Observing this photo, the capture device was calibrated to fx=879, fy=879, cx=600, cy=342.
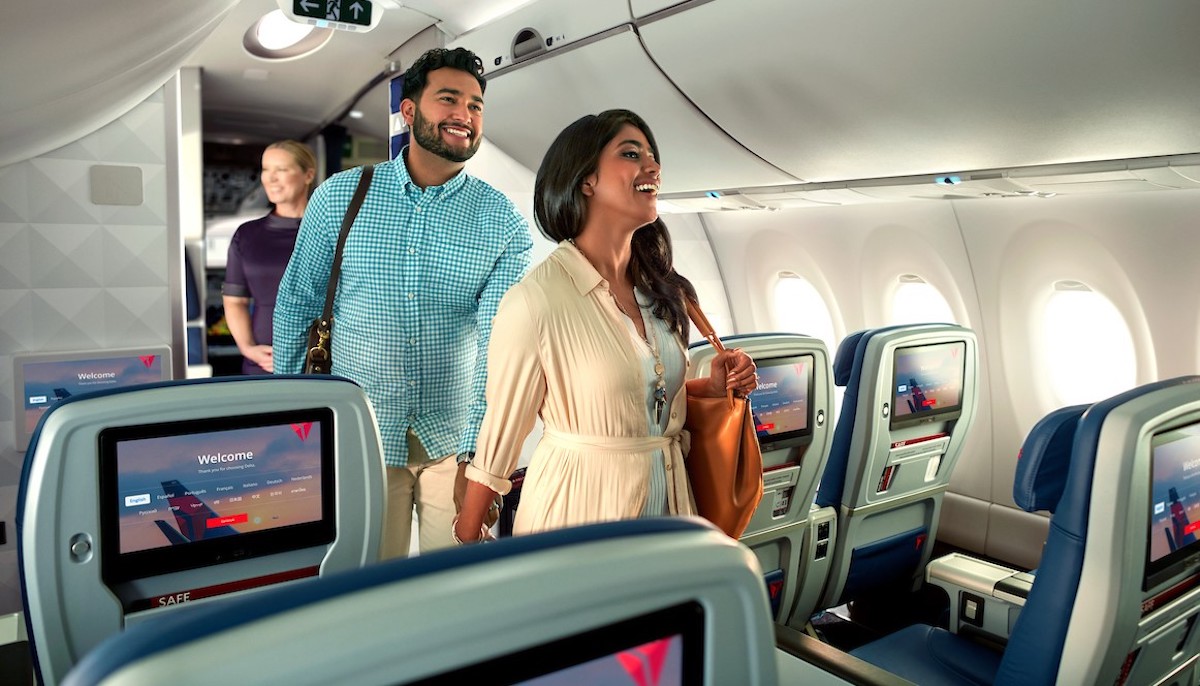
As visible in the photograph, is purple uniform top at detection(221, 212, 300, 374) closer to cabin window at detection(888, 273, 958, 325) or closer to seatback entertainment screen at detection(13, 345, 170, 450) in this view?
seatback entertainment screen at detection(13, 345, 170, 450)

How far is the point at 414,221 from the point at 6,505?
117 inches

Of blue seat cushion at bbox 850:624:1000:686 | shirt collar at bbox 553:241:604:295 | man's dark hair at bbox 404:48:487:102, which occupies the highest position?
man's dark hair at bbox 404:48:487:102

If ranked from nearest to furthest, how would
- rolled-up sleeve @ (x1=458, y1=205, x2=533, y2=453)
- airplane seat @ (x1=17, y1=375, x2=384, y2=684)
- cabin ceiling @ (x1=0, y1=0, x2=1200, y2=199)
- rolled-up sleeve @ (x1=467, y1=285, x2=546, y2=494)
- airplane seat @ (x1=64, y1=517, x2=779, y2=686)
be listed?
airplane seat @ (x1=64, y1=517, x2=779, y2=686) → airplane seat @ (x1=17, y1=375, x2=384, y2=684) → rolled-up sleeve @ (x1=467, y1=285, x2=546, y2=494) → cabin ceiling @ (x1=0, y1=0, x2=1200, y2=199) → rolled-up sleeve @ (x1=458, y1=205, x2=533, y2=453)

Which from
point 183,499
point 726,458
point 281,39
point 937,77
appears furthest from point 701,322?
point 281,39

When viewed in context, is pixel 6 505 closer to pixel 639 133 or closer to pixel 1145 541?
pixel 639 133

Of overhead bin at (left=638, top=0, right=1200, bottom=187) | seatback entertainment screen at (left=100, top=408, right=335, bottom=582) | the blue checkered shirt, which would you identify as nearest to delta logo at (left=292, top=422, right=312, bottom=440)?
seatback entertainment screen at (left=100, top=408, right=335, bottom=582)

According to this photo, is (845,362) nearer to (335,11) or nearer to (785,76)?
(785,76)

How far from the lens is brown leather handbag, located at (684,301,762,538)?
6.59 feet

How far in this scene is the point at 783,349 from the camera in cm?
314

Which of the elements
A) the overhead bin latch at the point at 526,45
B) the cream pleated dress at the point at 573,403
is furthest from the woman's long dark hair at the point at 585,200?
the overhead bin latch at the point at 526,45

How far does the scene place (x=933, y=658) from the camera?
2629mm

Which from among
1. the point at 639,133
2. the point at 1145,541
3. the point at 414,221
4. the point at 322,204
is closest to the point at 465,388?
the point at 414,221

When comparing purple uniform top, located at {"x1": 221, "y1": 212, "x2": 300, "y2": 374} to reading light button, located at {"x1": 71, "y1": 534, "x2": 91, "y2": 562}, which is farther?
purple uniform top, located at {"x1": 221, "y1": 212, "x2": 300, "y2": 374}

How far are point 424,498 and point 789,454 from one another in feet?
A: 4.56
